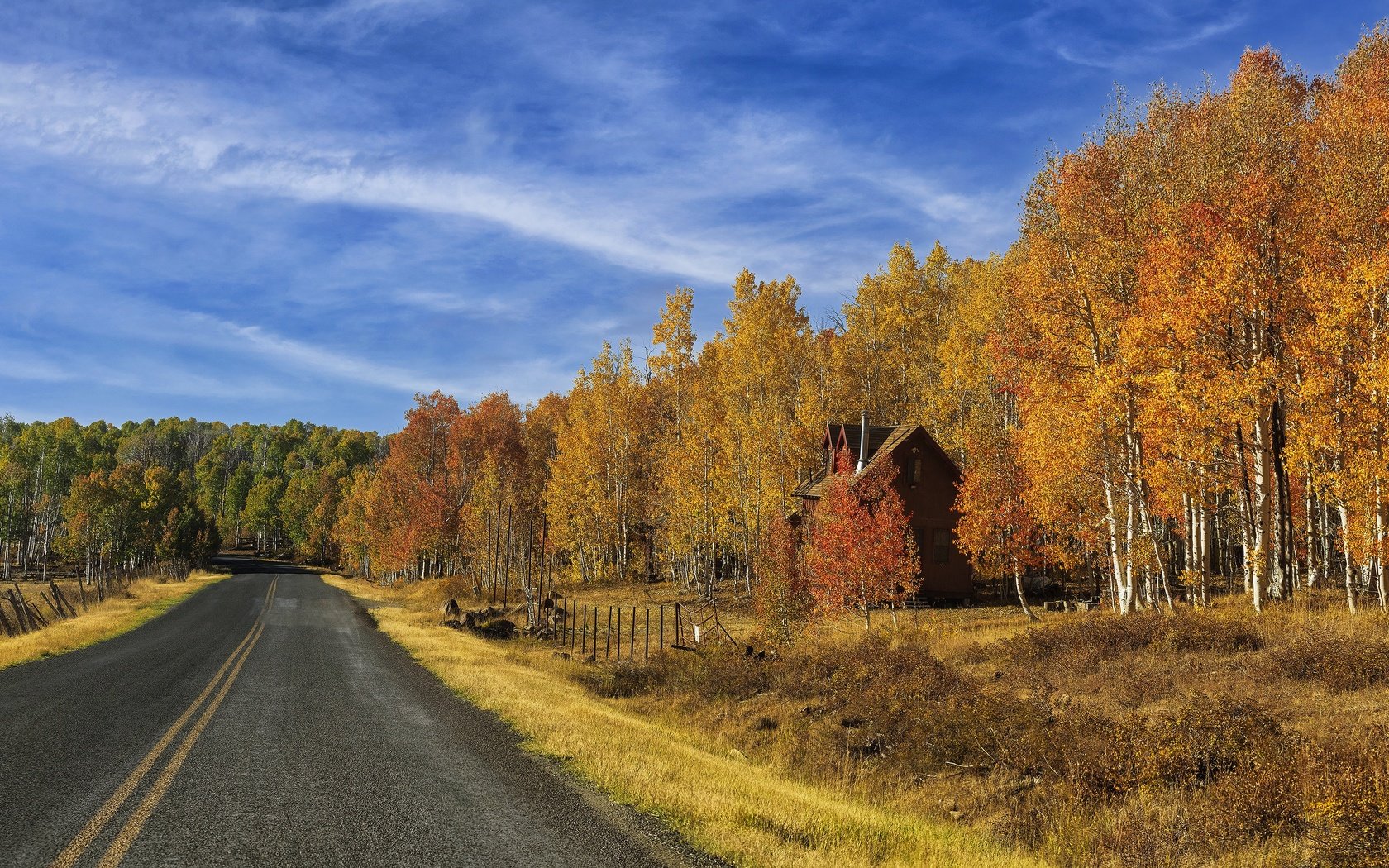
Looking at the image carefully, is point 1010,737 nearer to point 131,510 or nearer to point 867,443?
point 867,443

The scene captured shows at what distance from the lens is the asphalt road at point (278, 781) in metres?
7.49

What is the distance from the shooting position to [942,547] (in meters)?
43.5

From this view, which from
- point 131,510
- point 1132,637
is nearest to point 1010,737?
point 1132,637

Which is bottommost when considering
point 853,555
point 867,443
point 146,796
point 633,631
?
point 633,631

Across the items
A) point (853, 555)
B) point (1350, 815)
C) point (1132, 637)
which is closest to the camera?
point (1350, 815)

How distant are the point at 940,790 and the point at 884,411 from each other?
1765 inches

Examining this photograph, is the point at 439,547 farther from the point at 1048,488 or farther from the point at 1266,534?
the point at 1266,534

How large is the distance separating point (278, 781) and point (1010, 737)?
13.3 metres

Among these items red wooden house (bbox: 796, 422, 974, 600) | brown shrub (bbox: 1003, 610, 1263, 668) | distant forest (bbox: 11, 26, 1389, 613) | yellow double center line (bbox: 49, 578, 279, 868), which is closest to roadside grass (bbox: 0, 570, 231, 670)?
yellow double center line (bbox: 49, 578, 279, 868)

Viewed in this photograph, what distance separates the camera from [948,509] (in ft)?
144

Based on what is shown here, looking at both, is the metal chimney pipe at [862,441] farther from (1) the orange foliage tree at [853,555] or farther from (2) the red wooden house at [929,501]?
(1) the orange foliage tree at [853,555]

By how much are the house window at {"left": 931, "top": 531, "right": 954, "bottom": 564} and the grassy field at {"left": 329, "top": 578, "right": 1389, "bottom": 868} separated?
499 inches

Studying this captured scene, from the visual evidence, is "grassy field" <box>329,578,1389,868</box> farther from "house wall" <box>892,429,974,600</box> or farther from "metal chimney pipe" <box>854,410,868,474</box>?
"metal chimney pipe" <box>854,410,868,474</box>

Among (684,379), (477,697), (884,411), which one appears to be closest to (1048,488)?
(477,697)
